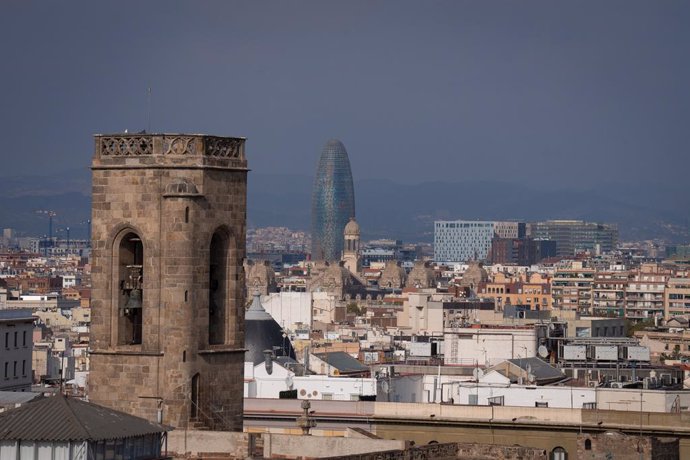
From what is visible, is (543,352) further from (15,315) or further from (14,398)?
(14,398)

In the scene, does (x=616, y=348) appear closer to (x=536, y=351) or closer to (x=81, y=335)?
(x=536, y=351)

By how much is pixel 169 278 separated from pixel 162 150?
74.0 inches

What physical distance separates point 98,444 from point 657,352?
92118 millimetres

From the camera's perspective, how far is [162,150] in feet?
120

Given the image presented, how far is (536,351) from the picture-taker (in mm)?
86688

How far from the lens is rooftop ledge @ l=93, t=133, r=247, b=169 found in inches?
1444

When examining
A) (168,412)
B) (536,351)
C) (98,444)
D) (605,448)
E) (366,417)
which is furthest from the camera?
(536,351)

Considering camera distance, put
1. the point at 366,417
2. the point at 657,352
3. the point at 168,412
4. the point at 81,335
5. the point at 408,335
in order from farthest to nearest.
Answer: the point at 408,335
the point at 81,335
the point at 657,352
the point at 366,417
the point at 168,412

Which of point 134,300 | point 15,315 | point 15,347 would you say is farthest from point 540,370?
point 134,300

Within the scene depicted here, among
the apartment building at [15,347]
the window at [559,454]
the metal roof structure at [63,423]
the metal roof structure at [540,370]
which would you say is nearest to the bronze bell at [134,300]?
the metal roof structure at [63,423]

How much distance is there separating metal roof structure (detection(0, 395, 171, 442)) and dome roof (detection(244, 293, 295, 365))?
4142 cm

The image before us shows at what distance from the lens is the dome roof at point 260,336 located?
2879 inches

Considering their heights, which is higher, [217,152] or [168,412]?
[217,152]

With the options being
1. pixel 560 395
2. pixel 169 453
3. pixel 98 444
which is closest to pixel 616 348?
pixel 560 395
